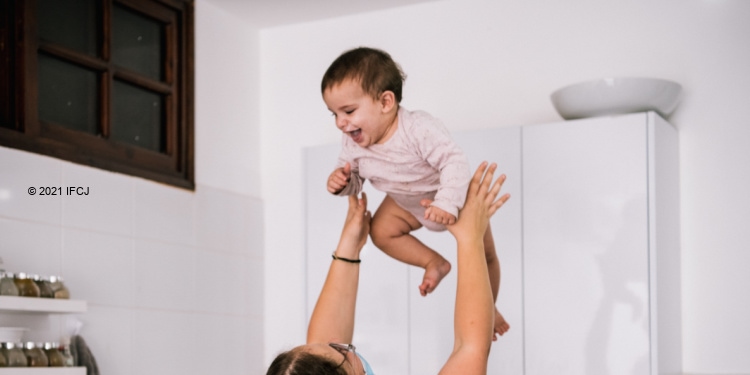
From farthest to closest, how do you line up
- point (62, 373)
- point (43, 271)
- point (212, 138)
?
point (212, 138) → point (43, 271) → point (62, 373)

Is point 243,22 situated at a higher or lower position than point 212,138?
higher

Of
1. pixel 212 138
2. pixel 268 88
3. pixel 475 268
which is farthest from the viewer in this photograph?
pixel 268 88

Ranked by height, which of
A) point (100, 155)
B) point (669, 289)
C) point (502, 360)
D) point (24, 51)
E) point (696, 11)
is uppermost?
point (696, 11)

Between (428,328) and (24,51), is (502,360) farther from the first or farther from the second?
(24,51)

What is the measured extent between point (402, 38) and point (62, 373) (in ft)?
6.03

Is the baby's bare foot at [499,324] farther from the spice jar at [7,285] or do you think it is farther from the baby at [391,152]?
the spice jar at [7,285]

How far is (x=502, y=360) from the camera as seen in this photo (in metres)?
3.03

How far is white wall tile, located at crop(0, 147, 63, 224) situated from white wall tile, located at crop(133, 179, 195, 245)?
0.37 meters

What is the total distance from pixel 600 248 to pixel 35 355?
5.32 ft

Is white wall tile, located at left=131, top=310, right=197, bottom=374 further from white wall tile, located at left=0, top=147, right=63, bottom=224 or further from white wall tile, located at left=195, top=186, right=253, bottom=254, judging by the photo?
white wall tile, located at left=0, top=147, right=63, bottom=224

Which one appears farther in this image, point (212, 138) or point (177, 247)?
point (212, 138)

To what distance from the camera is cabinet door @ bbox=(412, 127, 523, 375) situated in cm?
303

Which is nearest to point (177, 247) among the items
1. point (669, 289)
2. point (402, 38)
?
point (402, 38)

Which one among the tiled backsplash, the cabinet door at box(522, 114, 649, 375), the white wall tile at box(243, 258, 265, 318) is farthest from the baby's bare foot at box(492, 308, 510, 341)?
the white wall tile at box(243, 258, 265, 318)
